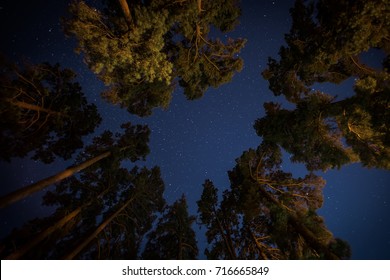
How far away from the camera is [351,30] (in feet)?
26.7

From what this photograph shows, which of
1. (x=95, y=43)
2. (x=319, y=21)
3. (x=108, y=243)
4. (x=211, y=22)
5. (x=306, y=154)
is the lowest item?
(x=108, y=243)

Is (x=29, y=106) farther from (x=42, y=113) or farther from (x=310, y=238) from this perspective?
(x=310, y=238)

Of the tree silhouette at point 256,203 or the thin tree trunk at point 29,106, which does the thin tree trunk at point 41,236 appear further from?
the tree silhouette at point 256,203

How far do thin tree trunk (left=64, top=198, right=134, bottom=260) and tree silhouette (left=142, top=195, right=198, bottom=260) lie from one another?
3358 mm

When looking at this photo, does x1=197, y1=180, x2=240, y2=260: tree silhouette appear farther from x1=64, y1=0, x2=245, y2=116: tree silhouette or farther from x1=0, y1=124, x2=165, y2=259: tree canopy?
x1=64, y1=0, x2=245, y2=116: tree silhouette

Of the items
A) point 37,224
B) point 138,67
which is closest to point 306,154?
point 138,67

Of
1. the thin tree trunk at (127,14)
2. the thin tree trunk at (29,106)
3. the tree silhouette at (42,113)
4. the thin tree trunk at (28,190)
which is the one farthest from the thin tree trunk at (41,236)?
the thin tree trunk at (127,14)

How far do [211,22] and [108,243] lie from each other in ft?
45.0

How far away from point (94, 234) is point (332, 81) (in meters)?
15.6

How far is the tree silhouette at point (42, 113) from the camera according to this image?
341 inches

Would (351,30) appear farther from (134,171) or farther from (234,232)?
(134,171)

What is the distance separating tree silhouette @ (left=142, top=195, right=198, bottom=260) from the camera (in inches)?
583

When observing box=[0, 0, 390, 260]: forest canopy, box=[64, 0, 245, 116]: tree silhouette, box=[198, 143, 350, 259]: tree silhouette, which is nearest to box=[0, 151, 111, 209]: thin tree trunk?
box=[0, 0, 390, 260]: forest canopy

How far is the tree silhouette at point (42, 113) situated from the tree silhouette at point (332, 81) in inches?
405
